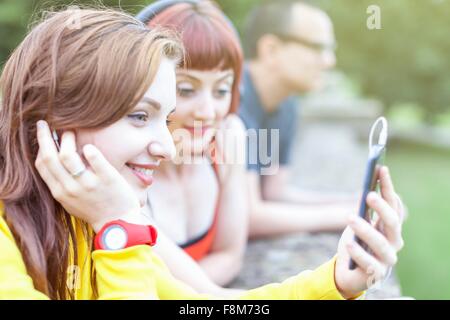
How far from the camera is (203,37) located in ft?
3.95

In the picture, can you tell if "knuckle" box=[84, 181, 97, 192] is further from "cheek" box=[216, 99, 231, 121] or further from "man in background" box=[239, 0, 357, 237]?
"man in background" box=[239, 0, 357, 237]

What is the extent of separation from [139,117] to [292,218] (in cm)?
118

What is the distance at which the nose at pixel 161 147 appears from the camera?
0.85 meters

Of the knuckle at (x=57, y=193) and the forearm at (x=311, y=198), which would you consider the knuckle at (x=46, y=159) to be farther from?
the forearm at (x=311, y=198)

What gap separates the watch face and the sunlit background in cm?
256

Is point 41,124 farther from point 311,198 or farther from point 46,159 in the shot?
point 311,198

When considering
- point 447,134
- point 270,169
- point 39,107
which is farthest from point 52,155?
point 447,134

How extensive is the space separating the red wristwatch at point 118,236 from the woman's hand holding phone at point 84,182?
1 cm

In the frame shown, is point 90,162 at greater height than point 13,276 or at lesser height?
greater

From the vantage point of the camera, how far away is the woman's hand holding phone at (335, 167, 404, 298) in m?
0.80

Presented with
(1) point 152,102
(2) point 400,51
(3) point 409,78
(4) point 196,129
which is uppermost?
(1) point 152,102

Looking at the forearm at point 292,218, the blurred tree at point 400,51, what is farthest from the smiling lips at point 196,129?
the blurred tree at point 400,51

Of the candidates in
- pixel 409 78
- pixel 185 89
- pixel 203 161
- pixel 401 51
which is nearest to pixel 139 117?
pixel 185 89
